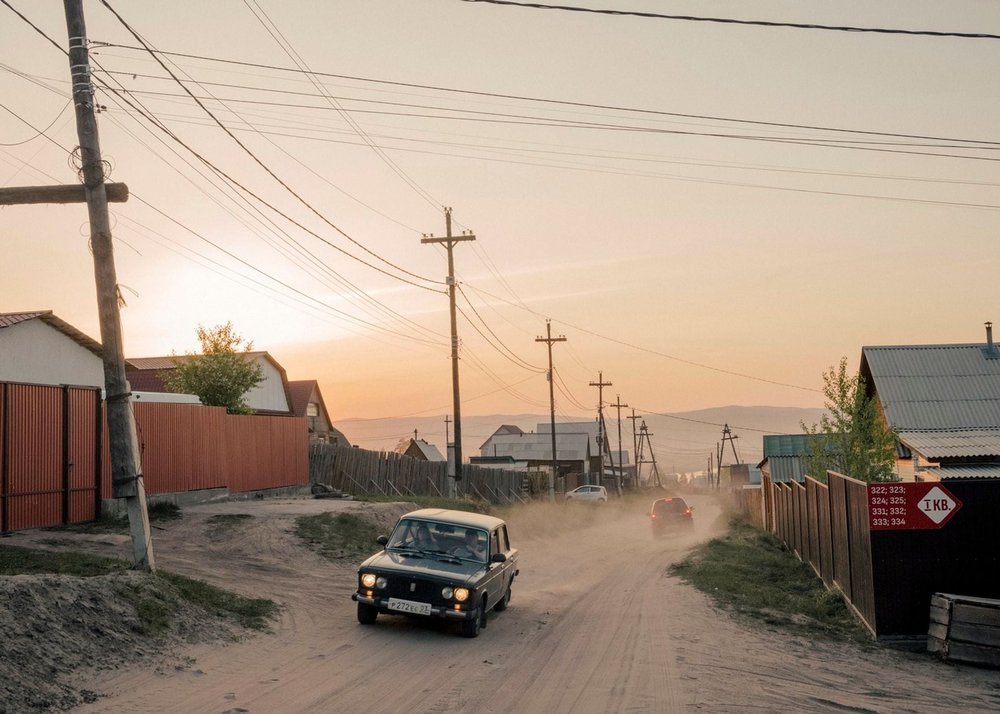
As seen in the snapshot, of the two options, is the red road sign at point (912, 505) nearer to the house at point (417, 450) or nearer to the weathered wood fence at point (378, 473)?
the weathered wood fence at point (378, 473)

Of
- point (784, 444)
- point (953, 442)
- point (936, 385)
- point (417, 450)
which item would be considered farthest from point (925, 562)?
point (417, 450)

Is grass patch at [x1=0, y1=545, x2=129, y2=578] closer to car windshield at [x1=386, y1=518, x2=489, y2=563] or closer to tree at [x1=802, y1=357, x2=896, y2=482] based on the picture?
car windshield at [x1=386, y1=518, x2=489, y2=563]

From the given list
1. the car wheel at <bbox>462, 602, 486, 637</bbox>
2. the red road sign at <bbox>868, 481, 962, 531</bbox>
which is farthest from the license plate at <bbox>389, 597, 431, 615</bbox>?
the red road sign at <bbox>868, 481, 962, 531</bbox>

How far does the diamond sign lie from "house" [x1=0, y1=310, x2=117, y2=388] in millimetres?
25171

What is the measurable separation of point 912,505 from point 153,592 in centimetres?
1065

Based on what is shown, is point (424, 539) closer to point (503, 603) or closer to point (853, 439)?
point (503, 603)

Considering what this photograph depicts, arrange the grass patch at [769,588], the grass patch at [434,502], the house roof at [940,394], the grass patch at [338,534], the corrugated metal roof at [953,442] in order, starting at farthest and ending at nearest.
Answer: the grass patch at [434,502] < the house roof at [940,394] < the corrugated metal roof at [953,442] < the grass patch at [338,534] < the grass patch at [769,588]

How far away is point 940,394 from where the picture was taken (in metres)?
27.9

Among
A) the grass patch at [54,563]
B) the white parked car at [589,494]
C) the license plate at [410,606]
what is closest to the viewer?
the license plate at [410,606]

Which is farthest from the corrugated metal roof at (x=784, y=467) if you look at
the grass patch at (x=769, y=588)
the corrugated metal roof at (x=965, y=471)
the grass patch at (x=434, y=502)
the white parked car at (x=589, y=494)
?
the corrugated metal roof at (x=965, y=471)

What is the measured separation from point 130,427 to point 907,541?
1135 cm

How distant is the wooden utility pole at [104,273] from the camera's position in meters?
Result: 12.5

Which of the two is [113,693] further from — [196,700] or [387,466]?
[387,466]

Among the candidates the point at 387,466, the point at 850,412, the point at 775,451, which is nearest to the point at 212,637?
the point at 850,412
